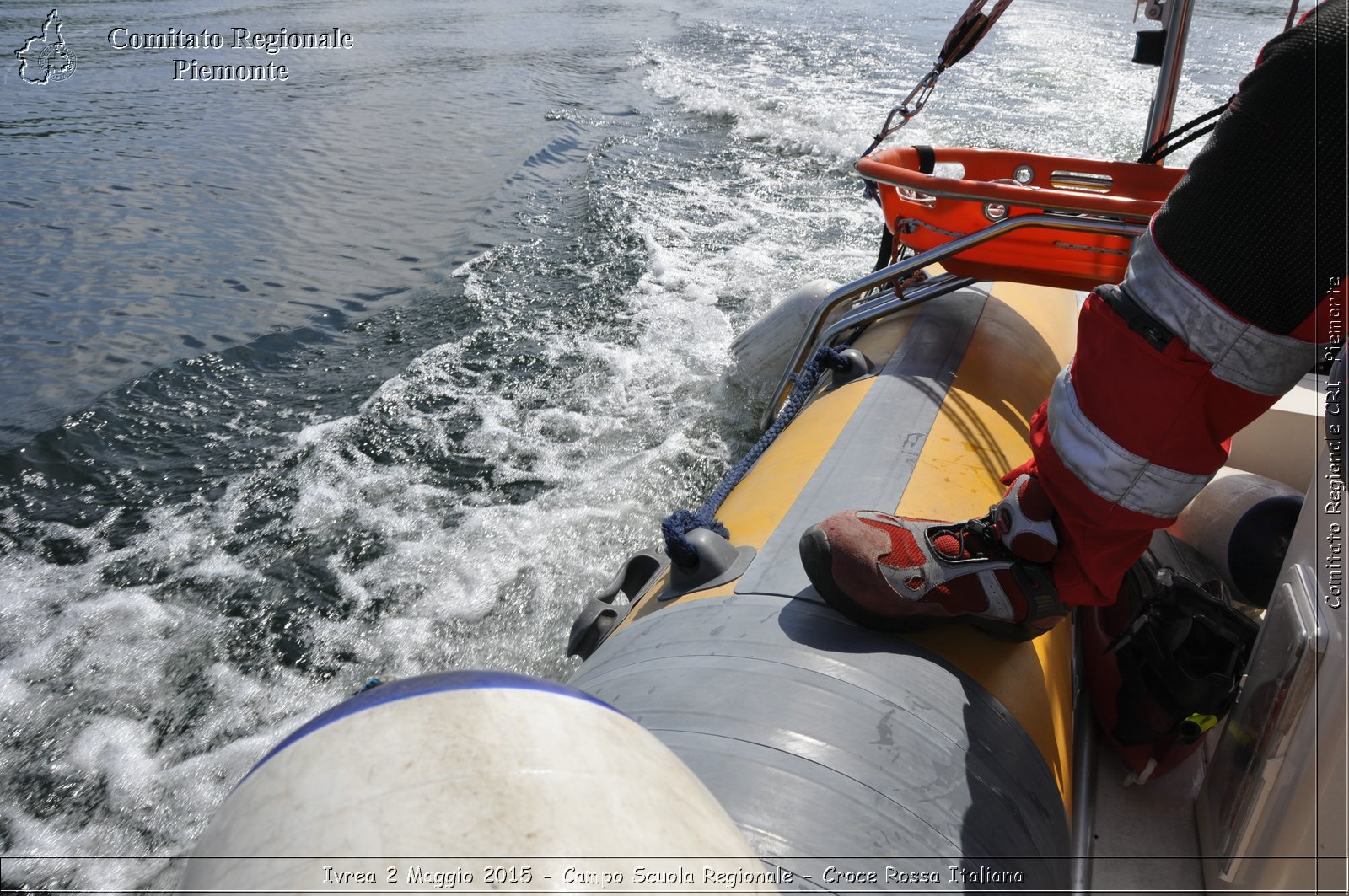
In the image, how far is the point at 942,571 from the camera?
4.65ft

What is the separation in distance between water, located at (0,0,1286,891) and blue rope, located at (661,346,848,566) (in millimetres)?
768

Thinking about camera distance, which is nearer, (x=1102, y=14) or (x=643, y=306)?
(x=643, y=306)

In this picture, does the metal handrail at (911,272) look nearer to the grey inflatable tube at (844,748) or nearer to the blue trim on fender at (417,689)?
the grey inflatable tube at (844,748)

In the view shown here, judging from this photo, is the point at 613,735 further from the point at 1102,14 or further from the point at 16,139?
the point at 1102,14

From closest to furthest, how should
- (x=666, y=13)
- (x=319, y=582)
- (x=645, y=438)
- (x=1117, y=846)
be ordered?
(x=1117, y=846) → (x=319, y=582) → (x=645, y=438) → (x=666, y=13)

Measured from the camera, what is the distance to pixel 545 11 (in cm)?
1225

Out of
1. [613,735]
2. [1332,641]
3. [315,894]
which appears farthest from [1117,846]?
[315,894]

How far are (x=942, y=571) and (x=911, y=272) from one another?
1313 millimetres

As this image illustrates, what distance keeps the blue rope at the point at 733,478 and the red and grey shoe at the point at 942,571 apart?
245mm

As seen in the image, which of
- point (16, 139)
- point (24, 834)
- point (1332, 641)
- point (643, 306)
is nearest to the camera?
point (1332, 641)

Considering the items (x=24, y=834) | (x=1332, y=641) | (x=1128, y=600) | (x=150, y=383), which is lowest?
(x=24, y=834)

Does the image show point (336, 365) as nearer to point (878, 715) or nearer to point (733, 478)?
point (733, 478)

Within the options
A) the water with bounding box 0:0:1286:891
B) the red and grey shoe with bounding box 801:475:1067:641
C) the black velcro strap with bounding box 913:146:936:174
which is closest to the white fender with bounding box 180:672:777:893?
the red and grey shoe with bounding box 801:475:1067:641

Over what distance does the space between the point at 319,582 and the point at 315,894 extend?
2.24m
